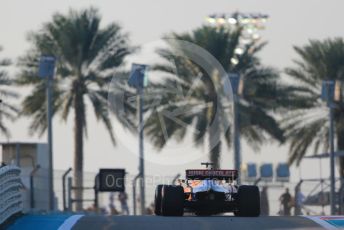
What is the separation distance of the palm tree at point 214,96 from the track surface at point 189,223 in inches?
1136

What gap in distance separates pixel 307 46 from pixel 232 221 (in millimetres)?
33483

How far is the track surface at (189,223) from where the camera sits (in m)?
21.9

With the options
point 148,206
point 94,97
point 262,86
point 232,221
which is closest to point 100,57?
point 94,97

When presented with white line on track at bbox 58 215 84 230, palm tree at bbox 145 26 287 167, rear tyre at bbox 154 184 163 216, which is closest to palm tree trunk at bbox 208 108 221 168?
palm tree at bbox 145 26 287 167

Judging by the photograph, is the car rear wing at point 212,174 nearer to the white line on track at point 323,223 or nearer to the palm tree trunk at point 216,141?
the white line on track at point 323,223

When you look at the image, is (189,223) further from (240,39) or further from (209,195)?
(240,39)

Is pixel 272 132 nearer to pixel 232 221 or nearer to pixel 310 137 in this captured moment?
pixel 310 137

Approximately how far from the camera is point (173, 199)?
2577 cm

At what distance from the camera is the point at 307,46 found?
56125 mm

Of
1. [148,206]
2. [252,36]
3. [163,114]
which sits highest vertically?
[252,36]

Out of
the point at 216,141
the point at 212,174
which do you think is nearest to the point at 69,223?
the point at 212,174

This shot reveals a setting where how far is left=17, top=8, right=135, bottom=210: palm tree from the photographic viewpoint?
5431cm

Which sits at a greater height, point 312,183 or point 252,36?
point 252,36

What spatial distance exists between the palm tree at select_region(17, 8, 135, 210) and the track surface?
30083 mm
